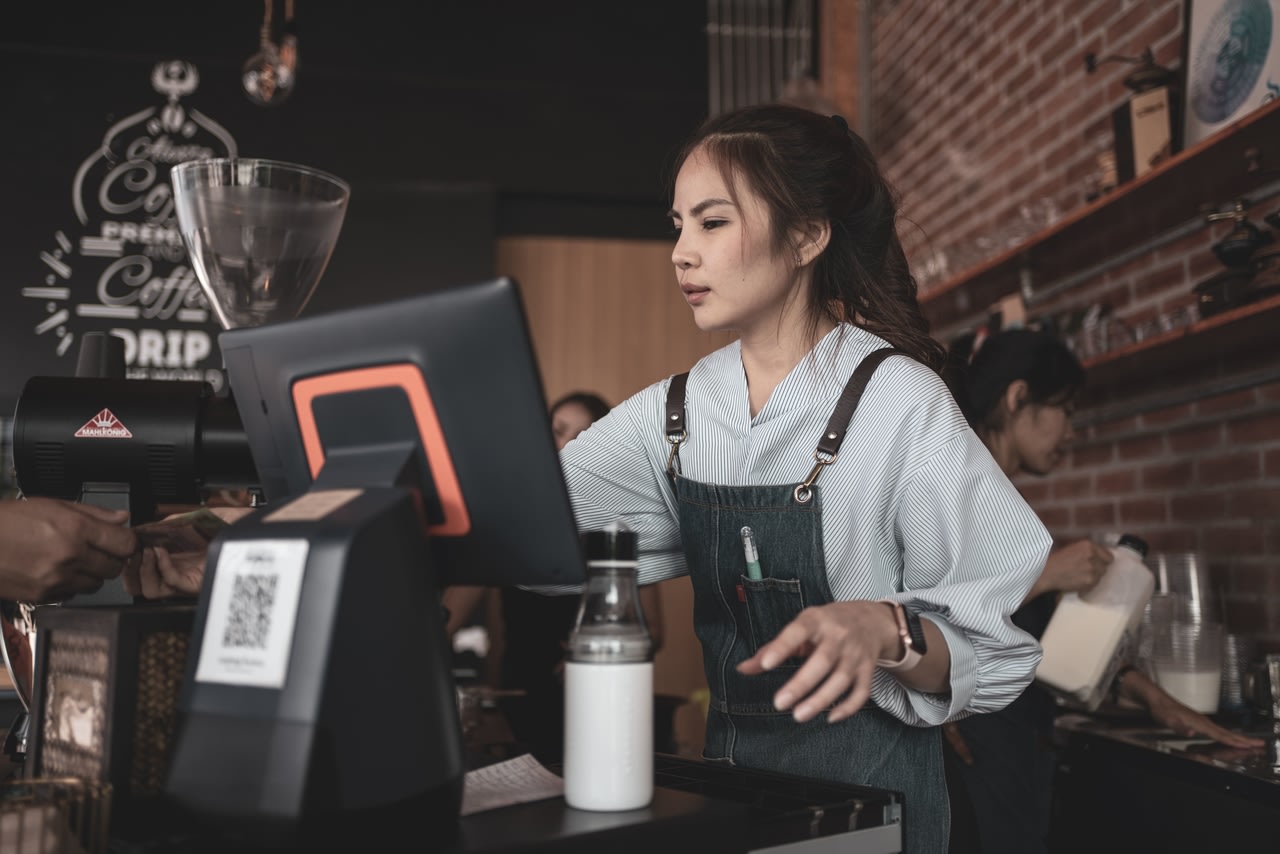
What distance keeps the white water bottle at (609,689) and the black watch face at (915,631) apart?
252 mm

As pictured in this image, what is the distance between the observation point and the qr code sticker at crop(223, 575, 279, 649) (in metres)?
0.69

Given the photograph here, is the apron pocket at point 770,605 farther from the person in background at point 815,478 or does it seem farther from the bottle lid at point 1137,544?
the bottle lid at point 1137,544

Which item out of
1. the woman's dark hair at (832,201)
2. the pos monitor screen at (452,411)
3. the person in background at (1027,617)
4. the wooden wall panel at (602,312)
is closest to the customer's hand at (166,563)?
the pos monitor screen at (452,411)

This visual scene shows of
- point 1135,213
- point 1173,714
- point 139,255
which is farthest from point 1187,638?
point 139,255

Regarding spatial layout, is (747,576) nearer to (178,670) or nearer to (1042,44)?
(178,670)

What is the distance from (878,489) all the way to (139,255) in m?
3.39

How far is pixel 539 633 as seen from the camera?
3.08 meters

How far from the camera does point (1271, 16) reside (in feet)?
7.04

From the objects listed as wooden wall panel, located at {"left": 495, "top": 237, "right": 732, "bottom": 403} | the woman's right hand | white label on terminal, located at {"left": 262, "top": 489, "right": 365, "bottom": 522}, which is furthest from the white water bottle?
wooden wall panel, located at {"left": 495, "top": 237, "right": 732, "bottom": 403}

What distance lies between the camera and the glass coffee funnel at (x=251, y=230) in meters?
1.23

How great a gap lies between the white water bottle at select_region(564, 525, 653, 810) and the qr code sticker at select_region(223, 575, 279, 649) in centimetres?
20

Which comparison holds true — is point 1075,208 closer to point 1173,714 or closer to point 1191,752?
point 1173,714

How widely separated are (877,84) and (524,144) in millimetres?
1349

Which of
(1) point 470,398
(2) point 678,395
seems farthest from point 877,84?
(1) point 470,398
